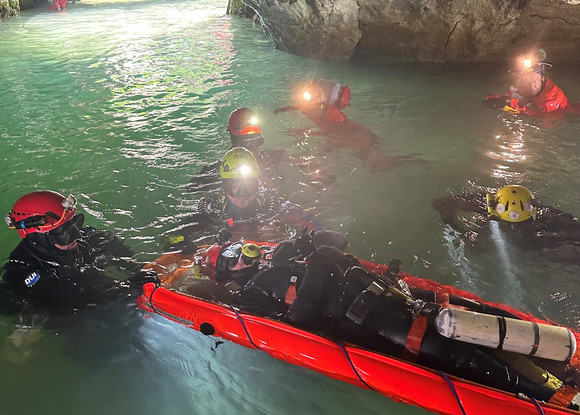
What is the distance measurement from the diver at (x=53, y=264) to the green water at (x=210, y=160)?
26 centimetres

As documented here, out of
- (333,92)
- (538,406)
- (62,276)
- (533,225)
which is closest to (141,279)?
(62,276)

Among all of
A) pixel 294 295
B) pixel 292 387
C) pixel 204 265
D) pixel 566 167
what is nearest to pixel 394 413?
pixel 292 387

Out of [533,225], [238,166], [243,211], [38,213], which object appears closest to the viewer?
[38,213]

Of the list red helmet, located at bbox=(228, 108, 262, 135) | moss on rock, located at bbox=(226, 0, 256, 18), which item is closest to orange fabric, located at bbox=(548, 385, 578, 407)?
red helmet, located at bbox=(228, 108, 262, 135)

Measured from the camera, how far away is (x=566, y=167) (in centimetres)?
729

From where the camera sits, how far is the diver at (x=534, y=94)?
9141 mm

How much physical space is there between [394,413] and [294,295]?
4.29ft

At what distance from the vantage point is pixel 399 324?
3.22 meters

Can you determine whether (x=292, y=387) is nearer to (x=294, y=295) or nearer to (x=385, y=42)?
(x=294, y=295)

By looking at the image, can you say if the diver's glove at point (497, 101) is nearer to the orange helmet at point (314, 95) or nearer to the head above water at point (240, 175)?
the orange helmet at point (314, 95)

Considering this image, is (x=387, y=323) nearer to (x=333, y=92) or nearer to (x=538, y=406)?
(x=538, y=406)

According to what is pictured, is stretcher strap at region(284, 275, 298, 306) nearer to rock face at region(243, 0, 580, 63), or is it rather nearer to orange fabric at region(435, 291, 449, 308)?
orange fabric at region(435, 291, 449, 308)

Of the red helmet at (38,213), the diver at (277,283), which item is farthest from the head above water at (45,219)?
the diver at (277,283)

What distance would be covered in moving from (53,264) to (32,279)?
286 millimetres
